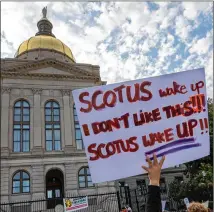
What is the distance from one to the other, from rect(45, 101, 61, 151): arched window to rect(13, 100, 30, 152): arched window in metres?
1.94

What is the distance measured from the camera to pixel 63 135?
31.1 metres

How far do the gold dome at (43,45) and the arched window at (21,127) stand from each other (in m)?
11.5

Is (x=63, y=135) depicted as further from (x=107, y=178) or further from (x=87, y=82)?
(x=107, y=178)

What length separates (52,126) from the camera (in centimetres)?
3128

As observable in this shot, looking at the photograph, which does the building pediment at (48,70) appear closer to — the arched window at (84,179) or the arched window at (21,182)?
the arched window at (84,179)

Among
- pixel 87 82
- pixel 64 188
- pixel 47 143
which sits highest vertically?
pixel 87 82

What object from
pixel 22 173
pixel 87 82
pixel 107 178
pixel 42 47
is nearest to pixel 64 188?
pixel 22 173

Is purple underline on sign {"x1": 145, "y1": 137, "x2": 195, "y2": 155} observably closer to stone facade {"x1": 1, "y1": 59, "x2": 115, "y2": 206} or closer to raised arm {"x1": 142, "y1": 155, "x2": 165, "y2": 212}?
raised arm {"x1": 142, "y1": 155, "x2": 165, "y2": 212}

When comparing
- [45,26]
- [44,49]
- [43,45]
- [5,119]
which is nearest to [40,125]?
[5,119]

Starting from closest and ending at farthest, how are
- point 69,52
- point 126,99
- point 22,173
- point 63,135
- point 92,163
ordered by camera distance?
1. point 92,163
2. point 126,99
3. point 22,173
4. point 63,135
5. point 69,52

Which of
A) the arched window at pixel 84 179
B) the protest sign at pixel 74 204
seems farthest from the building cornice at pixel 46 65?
the protest sign at pixel 74 204

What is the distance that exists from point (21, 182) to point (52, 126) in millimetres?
6434

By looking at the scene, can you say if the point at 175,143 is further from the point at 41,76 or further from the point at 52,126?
the point at 41,76

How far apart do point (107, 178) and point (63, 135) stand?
2797 centimetres
